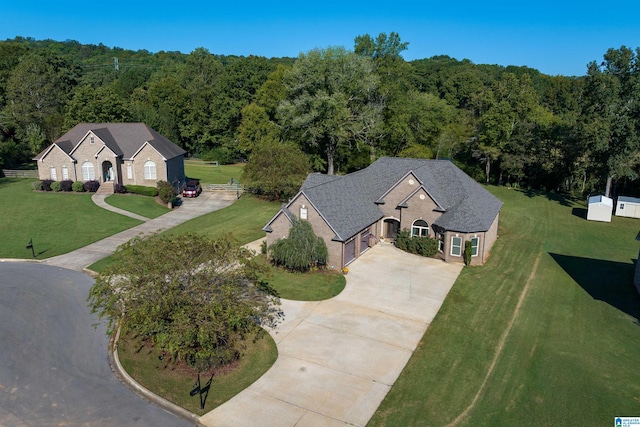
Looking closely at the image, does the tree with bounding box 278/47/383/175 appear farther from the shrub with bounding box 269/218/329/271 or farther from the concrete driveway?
the concrete driveway

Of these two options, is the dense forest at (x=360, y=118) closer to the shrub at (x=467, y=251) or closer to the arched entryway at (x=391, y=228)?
the arched entryway at (x=391, y=228)

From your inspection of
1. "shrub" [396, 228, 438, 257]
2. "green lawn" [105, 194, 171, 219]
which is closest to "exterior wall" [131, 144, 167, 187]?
"green lawn" [105, 194, 171, 219]

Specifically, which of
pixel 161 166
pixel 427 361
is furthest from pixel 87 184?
pixel 427 361

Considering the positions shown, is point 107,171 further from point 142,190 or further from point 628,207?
point 628,207

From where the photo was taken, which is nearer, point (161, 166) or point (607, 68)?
point (607, 68)

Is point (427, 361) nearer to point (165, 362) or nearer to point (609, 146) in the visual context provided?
point (165, 362)

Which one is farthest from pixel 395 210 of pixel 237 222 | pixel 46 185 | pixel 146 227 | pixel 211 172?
pixel 211 172
